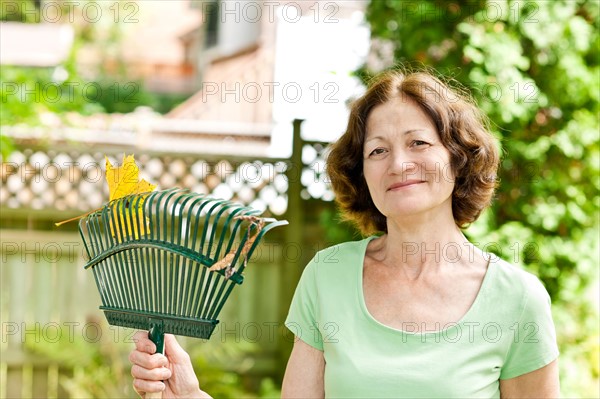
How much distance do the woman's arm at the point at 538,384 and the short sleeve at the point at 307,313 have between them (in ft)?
1.29

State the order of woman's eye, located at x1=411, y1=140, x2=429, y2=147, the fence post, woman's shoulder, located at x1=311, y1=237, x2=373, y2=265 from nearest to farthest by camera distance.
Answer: woman's eye, located at x1=411, y1=140, x2=429, y2=147, woman's shoulder, located at x1=311, y1=237, x2=373, y2=265, the fence post

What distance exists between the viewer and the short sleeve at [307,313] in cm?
168

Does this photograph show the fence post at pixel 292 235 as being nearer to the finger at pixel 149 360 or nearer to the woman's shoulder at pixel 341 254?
the woman's shoulder at pixel 341 254

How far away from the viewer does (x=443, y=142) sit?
5.50 ft

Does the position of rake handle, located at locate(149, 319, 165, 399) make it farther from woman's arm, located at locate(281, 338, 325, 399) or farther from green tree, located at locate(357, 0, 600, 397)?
green tree, located at locate(357, 0, 600, 397)

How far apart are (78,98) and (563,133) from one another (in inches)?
105

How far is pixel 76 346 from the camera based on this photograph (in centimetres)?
443

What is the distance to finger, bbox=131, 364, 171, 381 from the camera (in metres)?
1.48

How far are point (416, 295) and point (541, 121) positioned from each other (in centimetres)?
228

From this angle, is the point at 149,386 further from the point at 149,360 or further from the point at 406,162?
the point at 406,162

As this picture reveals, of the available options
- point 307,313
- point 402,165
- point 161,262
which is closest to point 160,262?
point 161,262

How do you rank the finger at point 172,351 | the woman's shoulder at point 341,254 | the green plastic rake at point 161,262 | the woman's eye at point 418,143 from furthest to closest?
the woman's shoulder at point 341,254
the woman's eye at point 418,143
the finger at point 172,351
the green plastic rake at point 161,262

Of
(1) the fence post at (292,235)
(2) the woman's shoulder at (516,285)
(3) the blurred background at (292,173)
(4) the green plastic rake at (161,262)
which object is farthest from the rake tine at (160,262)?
(1) the fence post at (292,235)

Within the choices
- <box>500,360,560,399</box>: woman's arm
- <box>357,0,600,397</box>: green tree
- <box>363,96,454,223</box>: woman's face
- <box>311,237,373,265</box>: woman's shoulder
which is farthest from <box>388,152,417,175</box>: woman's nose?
<box>357,0,600,397</box>: green tree
